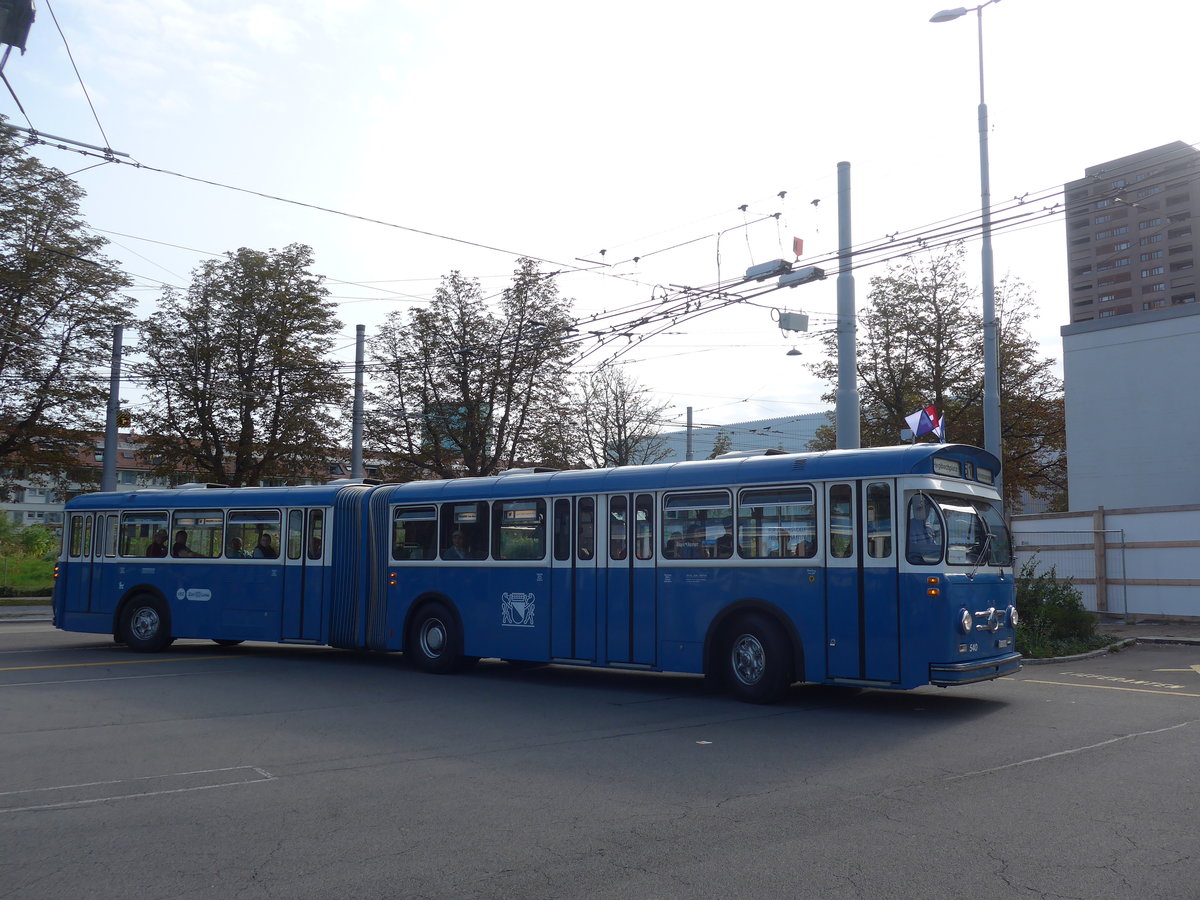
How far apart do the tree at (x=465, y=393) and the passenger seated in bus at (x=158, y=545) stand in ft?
61.1

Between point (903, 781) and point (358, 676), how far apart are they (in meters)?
9.30

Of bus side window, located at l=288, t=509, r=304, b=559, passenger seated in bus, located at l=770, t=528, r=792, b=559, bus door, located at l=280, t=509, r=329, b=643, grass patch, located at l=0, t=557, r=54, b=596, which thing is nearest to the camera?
passenger seated in bus, located at l=770, t=528, r=792, b=559

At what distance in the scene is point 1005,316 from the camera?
3781 cm

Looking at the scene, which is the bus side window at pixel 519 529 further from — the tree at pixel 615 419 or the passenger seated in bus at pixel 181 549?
the tree at pixel 615 419

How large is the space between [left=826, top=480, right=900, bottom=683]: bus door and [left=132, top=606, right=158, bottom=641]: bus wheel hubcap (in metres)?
12.4

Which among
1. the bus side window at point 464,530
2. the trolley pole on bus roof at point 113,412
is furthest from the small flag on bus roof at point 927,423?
the trolley pole on bus roof at point 113,412

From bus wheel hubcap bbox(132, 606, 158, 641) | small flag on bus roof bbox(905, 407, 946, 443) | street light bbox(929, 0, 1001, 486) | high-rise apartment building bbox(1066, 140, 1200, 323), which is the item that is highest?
high-rise apartment building bbox(1066, 140, 1200, 323)

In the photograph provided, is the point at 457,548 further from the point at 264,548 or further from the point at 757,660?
the point at 757,660

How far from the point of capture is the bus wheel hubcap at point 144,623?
18469 mm

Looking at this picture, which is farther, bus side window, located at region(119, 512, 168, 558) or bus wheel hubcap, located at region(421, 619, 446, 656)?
bus side window, located at region(119, 512, 168, 558)

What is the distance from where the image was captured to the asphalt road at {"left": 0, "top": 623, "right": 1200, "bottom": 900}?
570 centimetres

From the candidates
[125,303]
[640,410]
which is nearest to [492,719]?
[125,303]

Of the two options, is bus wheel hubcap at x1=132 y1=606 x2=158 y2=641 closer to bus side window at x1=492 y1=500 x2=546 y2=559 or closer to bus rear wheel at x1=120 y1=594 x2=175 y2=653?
bus rear wheel at x1=120 y1=594 x2=175 y2=653

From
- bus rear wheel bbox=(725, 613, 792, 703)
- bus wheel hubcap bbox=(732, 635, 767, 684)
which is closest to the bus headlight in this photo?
bus rear wheel bbox=(725, 613, 792, 703)
